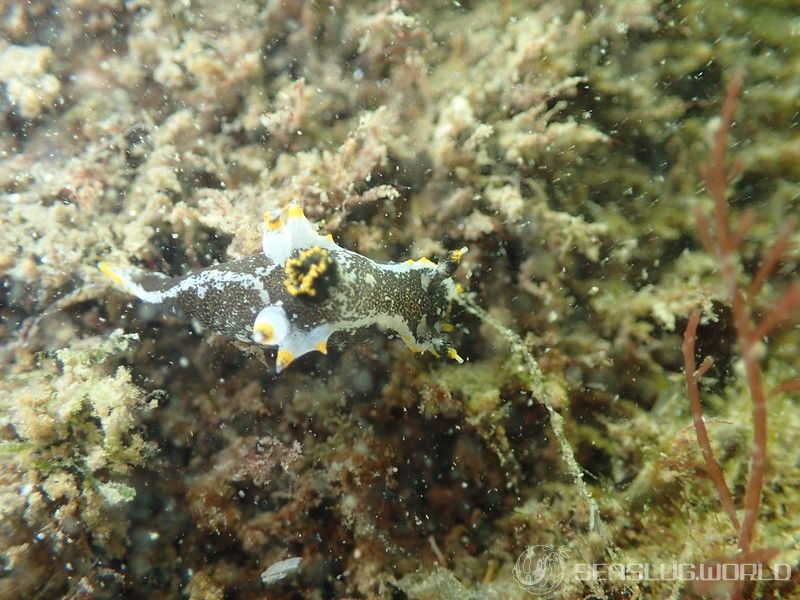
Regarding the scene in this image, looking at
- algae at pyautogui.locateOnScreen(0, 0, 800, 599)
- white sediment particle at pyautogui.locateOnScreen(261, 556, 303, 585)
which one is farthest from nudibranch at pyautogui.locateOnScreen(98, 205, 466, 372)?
white sediment particle at pyautogui.locateOnScreen(261, 556, 303, 585)

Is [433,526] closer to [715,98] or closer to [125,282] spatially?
[125,282]

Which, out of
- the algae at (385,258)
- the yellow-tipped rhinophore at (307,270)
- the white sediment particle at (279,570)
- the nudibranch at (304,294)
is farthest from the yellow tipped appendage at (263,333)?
the white sediment particle at (279,570)

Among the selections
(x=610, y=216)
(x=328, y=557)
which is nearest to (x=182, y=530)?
(x=328, y=557)

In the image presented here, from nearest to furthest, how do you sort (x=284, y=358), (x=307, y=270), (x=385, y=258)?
(x=307, y=270)
(x=284, y=358)
(x=385, y=258)

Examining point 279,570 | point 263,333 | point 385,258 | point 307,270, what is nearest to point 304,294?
point 307,270

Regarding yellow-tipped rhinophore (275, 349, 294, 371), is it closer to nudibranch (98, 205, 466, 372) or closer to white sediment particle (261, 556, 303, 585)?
nudibranch (98, 205, 466, 372)

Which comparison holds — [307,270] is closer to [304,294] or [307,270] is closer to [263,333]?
[304,294]

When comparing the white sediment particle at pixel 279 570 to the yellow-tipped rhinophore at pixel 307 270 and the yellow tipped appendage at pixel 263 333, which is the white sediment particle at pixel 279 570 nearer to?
the yellow tipped appendage at pixel 263 333
